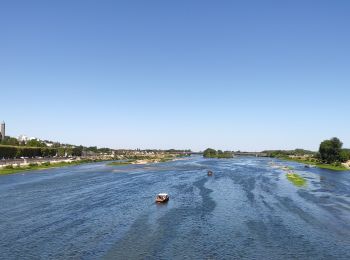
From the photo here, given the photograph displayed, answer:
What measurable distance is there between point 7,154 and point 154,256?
160790mm

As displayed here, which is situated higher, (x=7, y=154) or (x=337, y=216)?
(x=7, y=154)

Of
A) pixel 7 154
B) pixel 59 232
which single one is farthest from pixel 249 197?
pixel 7 154

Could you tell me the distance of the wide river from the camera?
146 feet

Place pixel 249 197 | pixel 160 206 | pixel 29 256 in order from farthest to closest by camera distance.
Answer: pixel 249 197
pixel 160 206
pixel 29 256

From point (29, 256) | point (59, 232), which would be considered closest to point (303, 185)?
point (59, 232)

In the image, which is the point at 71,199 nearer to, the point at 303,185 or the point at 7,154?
the point at 303,185

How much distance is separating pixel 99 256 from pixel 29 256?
7.42 metres

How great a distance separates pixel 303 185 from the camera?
107 m

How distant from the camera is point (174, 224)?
58.0 m

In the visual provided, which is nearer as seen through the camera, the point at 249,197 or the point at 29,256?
the point at 29,256

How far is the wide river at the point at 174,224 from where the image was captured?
4441 cm

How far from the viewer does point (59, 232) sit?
52.1m

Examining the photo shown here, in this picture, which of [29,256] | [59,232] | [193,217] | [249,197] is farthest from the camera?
[249,197]

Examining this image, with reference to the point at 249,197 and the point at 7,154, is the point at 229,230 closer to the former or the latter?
Answer: the point at 249,197
